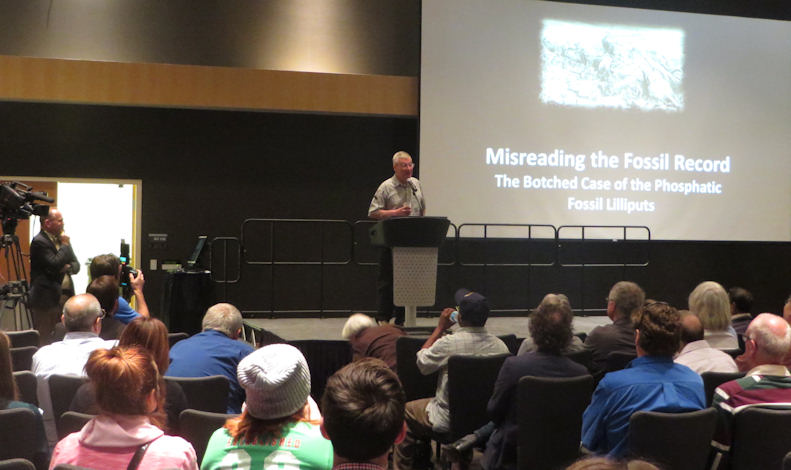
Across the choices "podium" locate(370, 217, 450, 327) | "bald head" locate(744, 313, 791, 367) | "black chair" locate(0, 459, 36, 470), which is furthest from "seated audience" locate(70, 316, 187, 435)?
"podium" locate(370, 217, 450, 327)

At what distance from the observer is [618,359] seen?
4125 mm

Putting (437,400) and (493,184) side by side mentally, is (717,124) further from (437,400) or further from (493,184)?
(437,400)

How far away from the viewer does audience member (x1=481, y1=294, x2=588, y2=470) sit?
10.9 ft

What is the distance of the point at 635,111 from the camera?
28.2 ft

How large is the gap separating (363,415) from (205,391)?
1615mm

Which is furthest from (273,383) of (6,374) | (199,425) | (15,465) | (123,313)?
(123,313)

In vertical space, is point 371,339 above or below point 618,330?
below

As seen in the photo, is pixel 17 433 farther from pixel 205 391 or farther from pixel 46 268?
pixel 46 268

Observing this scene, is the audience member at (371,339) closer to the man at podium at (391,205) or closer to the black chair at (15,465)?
the man at podium at (391,205)

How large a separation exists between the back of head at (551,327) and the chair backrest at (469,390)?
0.35 metres

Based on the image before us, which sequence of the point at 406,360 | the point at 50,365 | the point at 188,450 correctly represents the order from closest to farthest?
the point at 188,450
the point at 50,365
the point at 406,360

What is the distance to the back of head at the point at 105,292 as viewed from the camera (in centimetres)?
440

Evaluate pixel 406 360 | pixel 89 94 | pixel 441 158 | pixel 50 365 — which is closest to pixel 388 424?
pixel 50 365

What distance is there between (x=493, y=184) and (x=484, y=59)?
1362 millimetres
